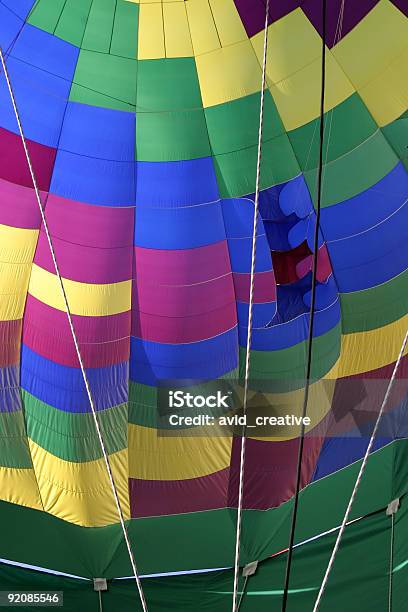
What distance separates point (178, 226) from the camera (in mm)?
4559

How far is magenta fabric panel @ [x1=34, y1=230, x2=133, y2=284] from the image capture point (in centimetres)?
456

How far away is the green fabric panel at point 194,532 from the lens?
477cm

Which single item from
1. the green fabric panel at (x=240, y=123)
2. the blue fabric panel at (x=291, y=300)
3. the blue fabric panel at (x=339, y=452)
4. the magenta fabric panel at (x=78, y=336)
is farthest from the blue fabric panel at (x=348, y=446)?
the green fabric panel at (x=240, y=123)

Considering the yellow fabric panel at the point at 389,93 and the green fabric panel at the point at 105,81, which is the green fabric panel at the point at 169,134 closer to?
the green fabric panel at the point at 105,81

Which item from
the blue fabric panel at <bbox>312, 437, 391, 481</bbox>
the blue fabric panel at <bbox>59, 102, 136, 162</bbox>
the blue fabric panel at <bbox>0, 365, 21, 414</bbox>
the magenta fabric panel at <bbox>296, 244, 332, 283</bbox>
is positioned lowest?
the blue fabric panel at <bbox>312, 437, 391, 481</bbox>

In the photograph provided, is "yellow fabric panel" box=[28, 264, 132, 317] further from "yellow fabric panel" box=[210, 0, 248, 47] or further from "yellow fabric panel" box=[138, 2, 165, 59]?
"yellow fabric panel" box=[210, 0, 248, 47]

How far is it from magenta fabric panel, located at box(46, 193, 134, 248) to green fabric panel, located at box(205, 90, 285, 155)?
17.7 inches

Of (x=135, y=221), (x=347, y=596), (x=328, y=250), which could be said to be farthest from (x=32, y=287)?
(x=347, y=596)

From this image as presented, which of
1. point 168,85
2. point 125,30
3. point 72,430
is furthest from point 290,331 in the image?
point 125,30

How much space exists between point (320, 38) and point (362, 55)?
17 centimetres

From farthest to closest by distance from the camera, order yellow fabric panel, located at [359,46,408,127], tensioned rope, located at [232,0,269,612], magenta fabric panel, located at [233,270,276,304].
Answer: magenta fabric panel, located at [233,270,276,304] < yellow fabric panel, located at [359,46,408,127] < tensioned rope, located at [232,0,269,612]

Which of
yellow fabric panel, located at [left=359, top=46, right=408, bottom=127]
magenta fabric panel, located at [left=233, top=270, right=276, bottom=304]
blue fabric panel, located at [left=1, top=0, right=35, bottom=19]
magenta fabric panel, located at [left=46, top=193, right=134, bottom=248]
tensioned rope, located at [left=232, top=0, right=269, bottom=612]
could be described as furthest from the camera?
magenta fabric panel, located at [left=233, top=270, right=276, bottom=304]

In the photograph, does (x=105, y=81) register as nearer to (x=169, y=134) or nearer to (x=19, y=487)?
(x=169, y=134)

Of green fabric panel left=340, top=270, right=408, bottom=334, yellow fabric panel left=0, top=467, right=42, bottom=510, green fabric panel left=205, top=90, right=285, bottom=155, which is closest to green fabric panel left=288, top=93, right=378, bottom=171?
green fabric panel left=205, top=90, right=285, bottom=155
